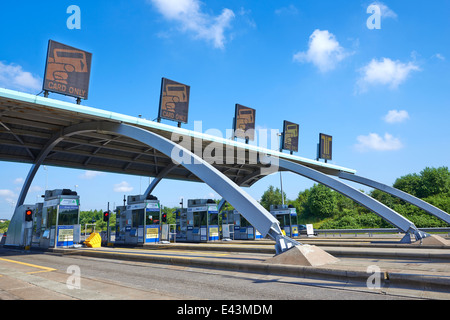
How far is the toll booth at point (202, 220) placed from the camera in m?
24.6

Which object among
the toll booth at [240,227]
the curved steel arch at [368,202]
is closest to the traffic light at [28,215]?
the toll booth at [240,227]

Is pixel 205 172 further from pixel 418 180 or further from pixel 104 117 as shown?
pixel 418 180

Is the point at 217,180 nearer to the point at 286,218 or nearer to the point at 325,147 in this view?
the point at 286,218

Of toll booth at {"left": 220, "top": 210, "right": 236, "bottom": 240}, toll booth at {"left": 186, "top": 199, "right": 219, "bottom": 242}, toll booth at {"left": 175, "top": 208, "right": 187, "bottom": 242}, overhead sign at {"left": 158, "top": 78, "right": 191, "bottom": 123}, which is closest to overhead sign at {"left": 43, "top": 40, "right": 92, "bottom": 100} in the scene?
overhead sign at {"left": 158, "top": 78, "right": 191, "bottom": 123}

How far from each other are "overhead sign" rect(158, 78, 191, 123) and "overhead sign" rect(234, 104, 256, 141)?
239 inches

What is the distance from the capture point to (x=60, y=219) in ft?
61.9

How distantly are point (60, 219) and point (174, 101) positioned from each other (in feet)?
38.6

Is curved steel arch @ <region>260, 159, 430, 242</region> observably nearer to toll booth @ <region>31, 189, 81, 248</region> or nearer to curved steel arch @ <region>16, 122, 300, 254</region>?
curved steel arch @ <region>16, 122, 300, 254</region>

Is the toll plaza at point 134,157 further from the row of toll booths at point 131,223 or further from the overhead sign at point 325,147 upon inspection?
the overhead sign at point 325,147

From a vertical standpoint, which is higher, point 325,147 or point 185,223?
point 325,147

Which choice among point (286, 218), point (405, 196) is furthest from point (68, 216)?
point (405, 196)

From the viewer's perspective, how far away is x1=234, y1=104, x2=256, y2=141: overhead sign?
99.5 feet
